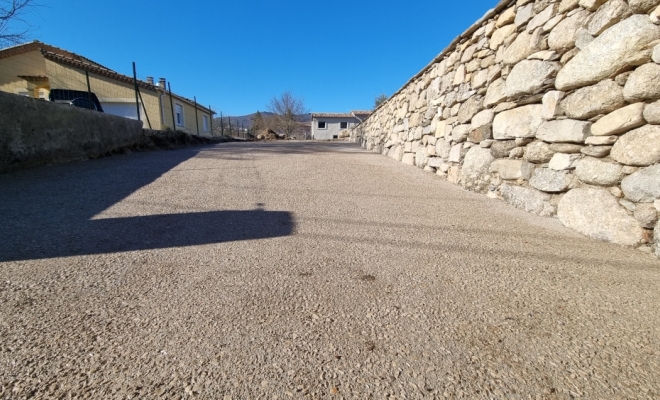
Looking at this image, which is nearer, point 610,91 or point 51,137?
point 610,91

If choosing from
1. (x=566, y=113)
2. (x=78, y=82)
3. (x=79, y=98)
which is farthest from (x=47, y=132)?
(x=78, y=82)

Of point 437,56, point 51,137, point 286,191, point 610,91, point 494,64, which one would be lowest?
point 286,191

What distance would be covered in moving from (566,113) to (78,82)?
20.7 m

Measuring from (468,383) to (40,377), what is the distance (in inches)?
59.5

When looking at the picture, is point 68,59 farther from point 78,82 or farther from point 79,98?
point 79,98

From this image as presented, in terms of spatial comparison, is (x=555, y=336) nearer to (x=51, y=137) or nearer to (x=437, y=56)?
(x=437, y=56)

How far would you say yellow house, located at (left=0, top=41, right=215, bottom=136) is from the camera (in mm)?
14555

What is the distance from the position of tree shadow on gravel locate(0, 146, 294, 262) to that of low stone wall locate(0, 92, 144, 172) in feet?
1.57

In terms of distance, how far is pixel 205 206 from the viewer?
2.94m

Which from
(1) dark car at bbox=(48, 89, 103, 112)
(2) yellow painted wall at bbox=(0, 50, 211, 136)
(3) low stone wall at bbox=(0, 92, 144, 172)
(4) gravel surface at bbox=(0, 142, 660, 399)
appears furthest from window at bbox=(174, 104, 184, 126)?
(4) gravel surface at bbox=(0, 142, 660, 399)

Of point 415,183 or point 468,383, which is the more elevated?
point 415,183

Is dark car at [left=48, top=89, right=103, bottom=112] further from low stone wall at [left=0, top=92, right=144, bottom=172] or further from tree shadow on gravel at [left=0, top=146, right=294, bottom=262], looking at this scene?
tree shadow on gravel at [left=0, top=146, right=294, bottom=262]

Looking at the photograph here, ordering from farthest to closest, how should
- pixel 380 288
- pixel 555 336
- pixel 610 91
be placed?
pixel 610 91 → pixel 380 288 → pixel 555 336

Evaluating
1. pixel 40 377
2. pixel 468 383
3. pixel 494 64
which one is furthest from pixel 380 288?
pixel 494 64
